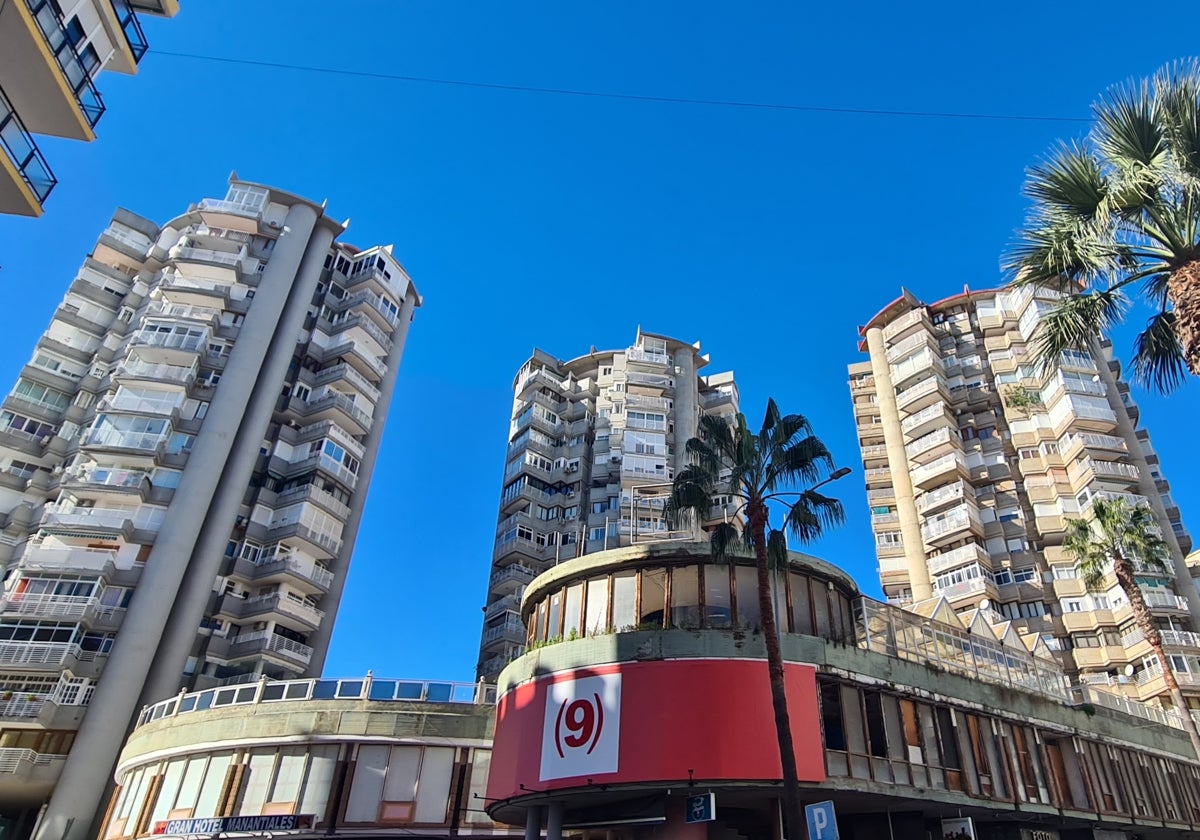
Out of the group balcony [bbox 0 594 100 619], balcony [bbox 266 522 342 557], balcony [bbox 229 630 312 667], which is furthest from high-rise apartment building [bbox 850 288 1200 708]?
balcony [bbox 0 594 100 619]

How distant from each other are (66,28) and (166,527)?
112 ft

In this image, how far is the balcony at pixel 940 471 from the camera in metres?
66.7

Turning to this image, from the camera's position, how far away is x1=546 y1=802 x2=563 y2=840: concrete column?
24.4 meters

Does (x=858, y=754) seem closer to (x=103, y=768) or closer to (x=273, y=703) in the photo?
(x=273, y=703)

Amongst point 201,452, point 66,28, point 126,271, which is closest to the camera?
point 66,28

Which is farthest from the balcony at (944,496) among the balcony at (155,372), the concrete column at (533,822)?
the balcony at (155,372)

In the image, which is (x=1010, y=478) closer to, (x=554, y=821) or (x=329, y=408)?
(x=554, y=821)

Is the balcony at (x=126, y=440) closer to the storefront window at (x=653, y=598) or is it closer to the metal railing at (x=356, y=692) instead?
the metal railing at (x=356, y=692)

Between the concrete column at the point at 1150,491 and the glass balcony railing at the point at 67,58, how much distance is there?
5975 cm

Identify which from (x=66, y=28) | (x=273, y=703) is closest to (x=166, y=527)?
(x=273, y=703)

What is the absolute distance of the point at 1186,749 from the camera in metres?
41.2

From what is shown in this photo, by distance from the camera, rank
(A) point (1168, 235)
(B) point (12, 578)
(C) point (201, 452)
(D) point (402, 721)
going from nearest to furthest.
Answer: (A) point (1168, 235), (D) point (402, 721), (B) point (12, 578), (C) point (201, 452)

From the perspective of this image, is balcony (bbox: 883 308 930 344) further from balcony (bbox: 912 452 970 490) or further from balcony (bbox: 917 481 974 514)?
balcony (bbox: 917 481 974 514)

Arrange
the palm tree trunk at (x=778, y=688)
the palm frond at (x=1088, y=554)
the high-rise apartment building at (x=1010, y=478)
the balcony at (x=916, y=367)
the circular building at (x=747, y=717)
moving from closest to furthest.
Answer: the palm tree trunk at (x=778, y=688)
the circular building at (x=747, y=717)
the palm frond at (x=1088, y=554)
the high-rise apartment building at (x=1010, y=478)
the balcony at (x=916, y=367)
